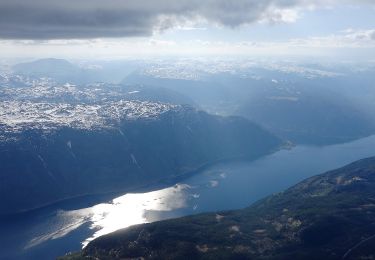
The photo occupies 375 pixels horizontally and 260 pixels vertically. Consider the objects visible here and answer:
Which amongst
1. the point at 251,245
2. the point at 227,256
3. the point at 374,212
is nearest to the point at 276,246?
the point at 251,245

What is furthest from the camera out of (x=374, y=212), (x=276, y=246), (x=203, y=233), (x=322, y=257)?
(x=374, y=212)

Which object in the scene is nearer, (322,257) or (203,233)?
(322,257)

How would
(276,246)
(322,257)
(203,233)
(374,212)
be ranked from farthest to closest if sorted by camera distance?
(374,212) < (203,233) < (276,246) < (322,257)

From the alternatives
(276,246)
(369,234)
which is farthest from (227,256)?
(369,234)

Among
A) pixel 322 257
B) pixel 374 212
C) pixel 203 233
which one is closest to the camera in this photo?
pixel 322 257

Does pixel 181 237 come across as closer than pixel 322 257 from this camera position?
No

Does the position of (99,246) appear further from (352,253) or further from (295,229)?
(352,253)

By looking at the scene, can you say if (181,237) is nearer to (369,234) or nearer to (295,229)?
(295,229)

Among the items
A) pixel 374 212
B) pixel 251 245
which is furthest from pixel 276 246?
pixel 374 212
